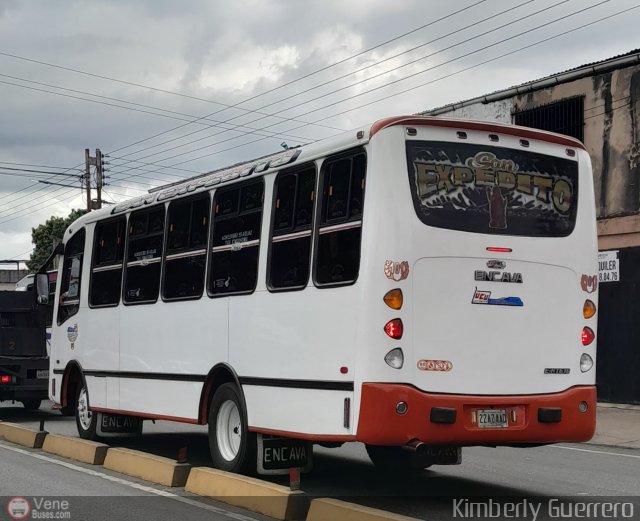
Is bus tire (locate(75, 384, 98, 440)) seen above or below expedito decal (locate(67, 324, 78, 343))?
below

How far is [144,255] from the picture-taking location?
476 inches

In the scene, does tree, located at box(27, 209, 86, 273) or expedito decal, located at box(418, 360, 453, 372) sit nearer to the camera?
expedito decal, located at box(418, 360, 453, 372)

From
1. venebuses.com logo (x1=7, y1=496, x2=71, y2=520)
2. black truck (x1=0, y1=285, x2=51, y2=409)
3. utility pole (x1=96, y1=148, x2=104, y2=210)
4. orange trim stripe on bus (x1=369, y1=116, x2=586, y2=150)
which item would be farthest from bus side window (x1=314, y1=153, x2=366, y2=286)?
utility pole (x1=96, y1=148, x2=104, y2=210)

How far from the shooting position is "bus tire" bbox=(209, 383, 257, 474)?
32.2 ft

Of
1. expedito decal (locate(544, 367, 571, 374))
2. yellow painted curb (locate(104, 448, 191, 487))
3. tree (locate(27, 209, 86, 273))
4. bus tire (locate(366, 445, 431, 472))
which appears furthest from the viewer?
tree (locate(27, 209, 86, 273))

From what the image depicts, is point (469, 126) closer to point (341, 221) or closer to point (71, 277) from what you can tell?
point (341, 221)

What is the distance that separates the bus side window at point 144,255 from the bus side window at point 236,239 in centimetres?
135

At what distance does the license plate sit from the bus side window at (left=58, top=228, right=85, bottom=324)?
723cm

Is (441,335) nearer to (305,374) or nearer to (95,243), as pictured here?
(305,374)

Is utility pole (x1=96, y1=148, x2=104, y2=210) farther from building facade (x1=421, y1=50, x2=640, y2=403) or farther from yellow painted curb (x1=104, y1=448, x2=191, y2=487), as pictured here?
yellow painted curb (x1=104, y1=448, x2=191, y2=487)

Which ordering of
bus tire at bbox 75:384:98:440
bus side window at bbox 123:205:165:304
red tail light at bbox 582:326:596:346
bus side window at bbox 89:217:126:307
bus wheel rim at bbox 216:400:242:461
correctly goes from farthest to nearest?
bus tire at bbox 75:384:98:440 < bus side window at bbox 89:217:126:307 < bus side window at bbox 123:205:165:304 < bus wheel rim at bbox 216:400:242:461 < red tail light at bbox 582:326:596:346

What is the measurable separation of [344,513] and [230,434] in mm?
3156

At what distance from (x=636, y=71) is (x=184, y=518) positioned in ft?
53.1

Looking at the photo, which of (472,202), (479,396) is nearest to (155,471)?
(479,396)
